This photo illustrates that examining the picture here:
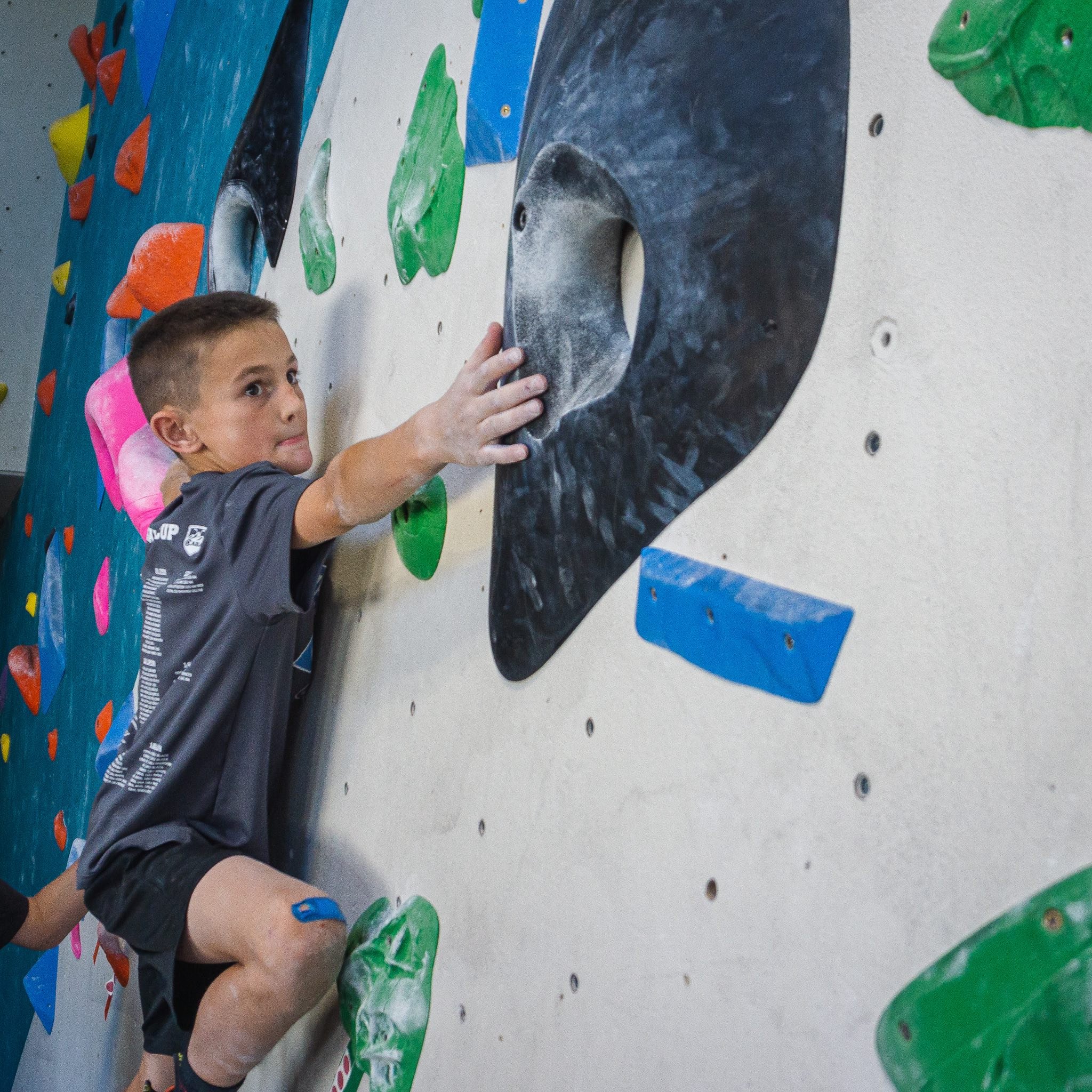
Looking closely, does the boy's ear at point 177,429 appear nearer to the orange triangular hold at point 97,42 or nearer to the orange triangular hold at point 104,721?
the orange triangular hold at point 104,721

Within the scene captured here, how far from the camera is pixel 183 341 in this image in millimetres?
1196

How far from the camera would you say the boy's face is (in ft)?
3.75

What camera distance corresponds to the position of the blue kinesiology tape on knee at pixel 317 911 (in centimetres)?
95

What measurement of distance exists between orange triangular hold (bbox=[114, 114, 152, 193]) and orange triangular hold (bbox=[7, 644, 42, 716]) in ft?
3.57

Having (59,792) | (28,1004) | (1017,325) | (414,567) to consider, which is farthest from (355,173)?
(28,1004)

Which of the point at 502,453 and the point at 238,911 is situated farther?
the point at 238,911

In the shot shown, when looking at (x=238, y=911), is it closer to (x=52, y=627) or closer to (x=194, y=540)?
(x=194, y=540)

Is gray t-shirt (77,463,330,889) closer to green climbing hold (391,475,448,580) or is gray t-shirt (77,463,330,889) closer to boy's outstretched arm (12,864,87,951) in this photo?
green climbing hold (391,475,448,580)

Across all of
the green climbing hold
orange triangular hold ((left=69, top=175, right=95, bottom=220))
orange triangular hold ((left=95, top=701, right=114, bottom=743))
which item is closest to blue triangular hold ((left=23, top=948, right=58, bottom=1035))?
orange triangular hold ((left=95, top=701, right=114, bottom=743))

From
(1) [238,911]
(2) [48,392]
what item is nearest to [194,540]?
(1) [238,911]

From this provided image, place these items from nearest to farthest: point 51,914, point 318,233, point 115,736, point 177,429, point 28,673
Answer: point 177,429
point 318,233
point 51,914
point 115,736
point 28,673

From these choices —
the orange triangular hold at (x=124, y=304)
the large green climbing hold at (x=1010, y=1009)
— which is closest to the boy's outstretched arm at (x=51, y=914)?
the orange triangular hold at (x=124, y=304)

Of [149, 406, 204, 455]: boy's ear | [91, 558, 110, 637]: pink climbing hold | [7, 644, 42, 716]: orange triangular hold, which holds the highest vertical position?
[149, 406, 204, 455]: boy's ear

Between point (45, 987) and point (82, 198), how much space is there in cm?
179
